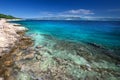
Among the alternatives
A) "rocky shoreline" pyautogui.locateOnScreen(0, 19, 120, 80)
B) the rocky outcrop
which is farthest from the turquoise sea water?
"rocky shoreline" pyautogui.locateOnScreen(0, 19, 120, 80)

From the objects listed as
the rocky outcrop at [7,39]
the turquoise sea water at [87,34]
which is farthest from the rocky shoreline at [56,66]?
the turquoise sea water at [87,34]

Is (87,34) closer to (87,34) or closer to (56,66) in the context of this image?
(87,34)

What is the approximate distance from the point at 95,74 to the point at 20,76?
5.76m

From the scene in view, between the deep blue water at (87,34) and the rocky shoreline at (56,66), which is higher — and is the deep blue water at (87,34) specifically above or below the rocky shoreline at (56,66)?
above

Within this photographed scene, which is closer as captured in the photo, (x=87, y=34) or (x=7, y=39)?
(x=7, y=39)

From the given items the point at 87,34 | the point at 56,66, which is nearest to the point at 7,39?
the point at 56,66

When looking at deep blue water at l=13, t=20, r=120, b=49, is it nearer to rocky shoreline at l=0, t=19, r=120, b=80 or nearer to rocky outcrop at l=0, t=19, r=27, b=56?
rocky shoreline at l=0, t=19, r=120, b=80

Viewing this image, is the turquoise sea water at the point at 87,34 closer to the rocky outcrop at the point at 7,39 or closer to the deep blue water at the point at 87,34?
the deep blue water at the point at 87,34

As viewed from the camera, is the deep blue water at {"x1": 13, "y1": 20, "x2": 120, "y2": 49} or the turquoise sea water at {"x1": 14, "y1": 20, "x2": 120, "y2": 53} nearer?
the turquoise sea water at {"x1": 14, "y1": 20, "x2": 120, "y2": 53}

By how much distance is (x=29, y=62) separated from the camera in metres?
11.4

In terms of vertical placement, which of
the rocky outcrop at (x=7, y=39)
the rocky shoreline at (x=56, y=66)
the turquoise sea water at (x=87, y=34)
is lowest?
the rocky shoreline at (x=56, y=66)

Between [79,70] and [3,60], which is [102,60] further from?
[3,60]

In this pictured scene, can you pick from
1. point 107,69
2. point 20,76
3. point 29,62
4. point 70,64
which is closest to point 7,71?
point 20,76

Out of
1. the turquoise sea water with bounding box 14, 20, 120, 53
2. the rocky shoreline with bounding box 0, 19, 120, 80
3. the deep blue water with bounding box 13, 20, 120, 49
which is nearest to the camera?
the rocky shoreline with bounding box 0, 19, 120, 80
